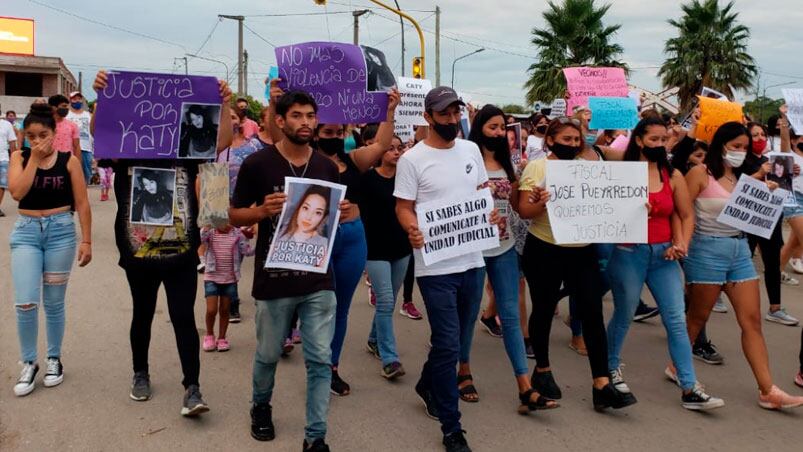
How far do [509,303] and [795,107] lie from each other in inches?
184

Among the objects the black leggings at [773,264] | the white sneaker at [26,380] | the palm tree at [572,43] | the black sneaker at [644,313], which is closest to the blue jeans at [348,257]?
the white sneaker at [26,380]

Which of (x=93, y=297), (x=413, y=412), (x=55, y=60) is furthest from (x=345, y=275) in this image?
(x=55, y=60)

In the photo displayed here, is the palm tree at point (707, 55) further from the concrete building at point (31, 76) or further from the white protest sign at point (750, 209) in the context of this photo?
the concrete building at point (31, 76)

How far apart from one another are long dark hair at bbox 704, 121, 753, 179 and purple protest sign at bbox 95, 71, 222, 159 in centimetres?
350

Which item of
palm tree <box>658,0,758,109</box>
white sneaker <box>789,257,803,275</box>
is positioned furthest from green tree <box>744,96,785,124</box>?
white sneaker <box>789,257,803,275</box>

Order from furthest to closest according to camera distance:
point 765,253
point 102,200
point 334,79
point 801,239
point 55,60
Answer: point 55,60 < point 102,200 < point 801,239 < point 765,253 < point 334,79

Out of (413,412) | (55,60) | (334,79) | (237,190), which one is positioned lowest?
(413,412)

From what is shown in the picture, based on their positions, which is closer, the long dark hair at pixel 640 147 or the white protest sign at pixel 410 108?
the long dark hair at pixel 640 147

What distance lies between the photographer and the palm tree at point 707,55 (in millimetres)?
30047

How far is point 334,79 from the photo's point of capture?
4957 millimetres

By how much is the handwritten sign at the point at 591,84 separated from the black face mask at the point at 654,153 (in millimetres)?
4256

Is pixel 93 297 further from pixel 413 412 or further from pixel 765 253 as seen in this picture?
pixel 765 253

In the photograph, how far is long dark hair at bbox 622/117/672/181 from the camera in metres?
4.78

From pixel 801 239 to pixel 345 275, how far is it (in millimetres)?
5642
